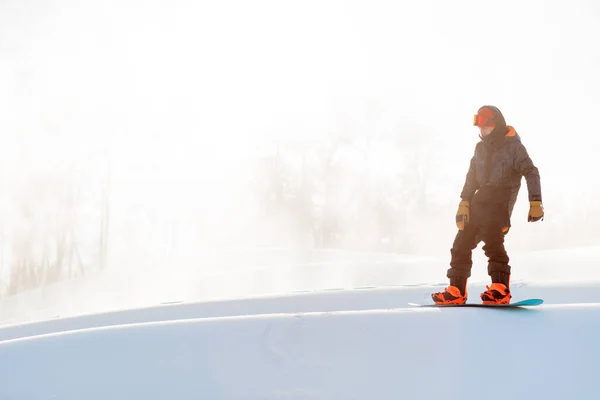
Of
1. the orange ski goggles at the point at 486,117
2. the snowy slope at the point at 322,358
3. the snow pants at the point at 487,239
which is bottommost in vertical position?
the snowy slope at the point at 322,358

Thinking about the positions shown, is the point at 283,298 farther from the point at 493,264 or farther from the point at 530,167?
the point at 530,167

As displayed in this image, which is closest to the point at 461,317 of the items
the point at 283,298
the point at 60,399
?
the point at 60,399

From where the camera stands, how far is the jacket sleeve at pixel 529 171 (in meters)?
5.72

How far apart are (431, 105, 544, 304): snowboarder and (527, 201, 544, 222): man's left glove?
2.8 inches

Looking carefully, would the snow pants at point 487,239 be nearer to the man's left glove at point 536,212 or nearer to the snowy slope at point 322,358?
the man's left glove at point 536,212

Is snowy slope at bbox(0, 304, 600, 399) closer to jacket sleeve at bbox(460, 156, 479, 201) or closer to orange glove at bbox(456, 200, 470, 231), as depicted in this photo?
orange glove at bbox(456, 200, 470, 231)

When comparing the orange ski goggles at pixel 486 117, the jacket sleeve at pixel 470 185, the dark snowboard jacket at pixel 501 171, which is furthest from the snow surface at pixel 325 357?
the orange ski goggles at pixel 486 117

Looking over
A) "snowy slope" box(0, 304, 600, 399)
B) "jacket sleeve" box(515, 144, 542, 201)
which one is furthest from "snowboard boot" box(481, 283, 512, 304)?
"snowy slope" box(0, 304, 600, 399)

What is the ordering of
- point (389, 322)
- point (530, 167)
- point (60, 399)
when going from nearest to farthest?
1. point (60, 399)
2. point (389, 322)
3. point (530, 167)

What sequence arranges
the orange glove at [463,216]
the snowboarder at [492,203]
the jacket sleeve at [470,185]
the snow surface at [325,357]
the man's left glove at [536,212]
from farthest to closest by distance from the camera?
the jacket sleeve at [470,185] → the orange glove at [463,216] → the snowboarder at [492,203] → the man's left glove at [536,212] → the snow surface at [325,357]

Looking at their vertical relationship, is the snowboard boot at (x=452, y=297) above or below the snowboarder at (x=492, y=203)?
below

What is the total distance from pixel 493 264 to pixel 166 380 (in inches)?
139

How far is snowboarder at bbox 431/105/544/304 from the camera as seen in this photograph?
5.93 m

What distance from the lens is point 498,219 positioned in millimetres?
5961
